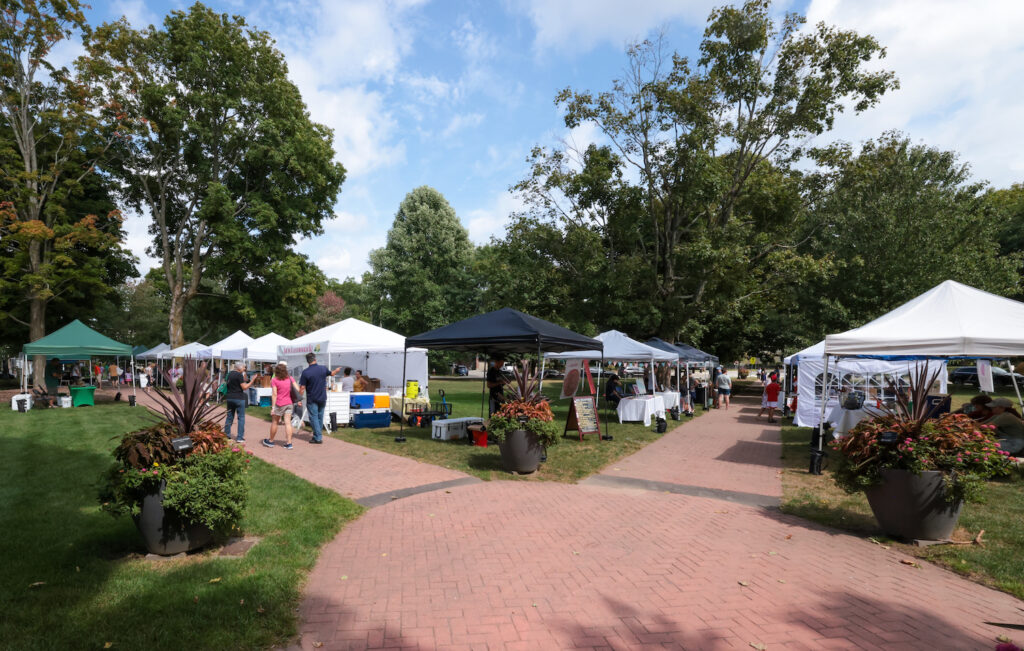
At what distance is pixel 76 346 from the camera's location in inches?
673

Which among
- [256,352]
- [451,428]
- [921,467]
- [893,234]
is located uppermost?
[893,234]

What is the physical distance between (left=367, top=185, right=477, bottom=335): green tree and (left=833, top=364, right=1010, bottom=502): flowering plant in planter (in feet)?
114

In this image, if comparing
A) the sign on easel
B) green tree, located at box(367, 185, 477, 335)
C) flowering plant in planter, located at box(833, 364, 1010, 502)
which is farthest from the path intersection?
green tree, located at box(367, 185, 477, 335)

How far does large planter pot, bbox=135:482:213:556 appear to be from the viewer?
4.38 metres

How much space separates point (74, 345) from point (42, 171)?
11.1 metres

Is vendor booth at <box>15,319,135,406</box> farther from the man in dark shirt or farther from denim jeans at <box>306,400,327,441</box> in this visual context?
the man in dark shirt

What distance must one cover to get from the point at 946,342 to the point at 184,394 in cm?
1011

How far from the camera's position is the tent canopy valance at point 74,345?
1682 cm

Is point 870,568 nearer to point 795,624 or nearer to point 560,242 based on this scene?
point 795,624

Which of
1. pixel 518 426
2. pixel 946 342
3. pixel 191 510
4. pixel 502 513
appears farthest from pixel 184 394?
pixel 946 342

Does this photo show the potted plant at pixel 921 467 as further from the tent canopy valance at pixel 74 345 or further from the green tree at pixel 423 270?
the green tree at pixel 423 270

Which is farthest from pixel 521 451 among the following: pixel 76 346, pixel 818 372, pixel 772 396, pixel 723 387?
pixel 76 346

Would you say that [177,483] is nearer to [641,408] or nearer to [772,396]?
[641,408]

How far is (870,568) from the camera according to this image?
4641 millimetres
